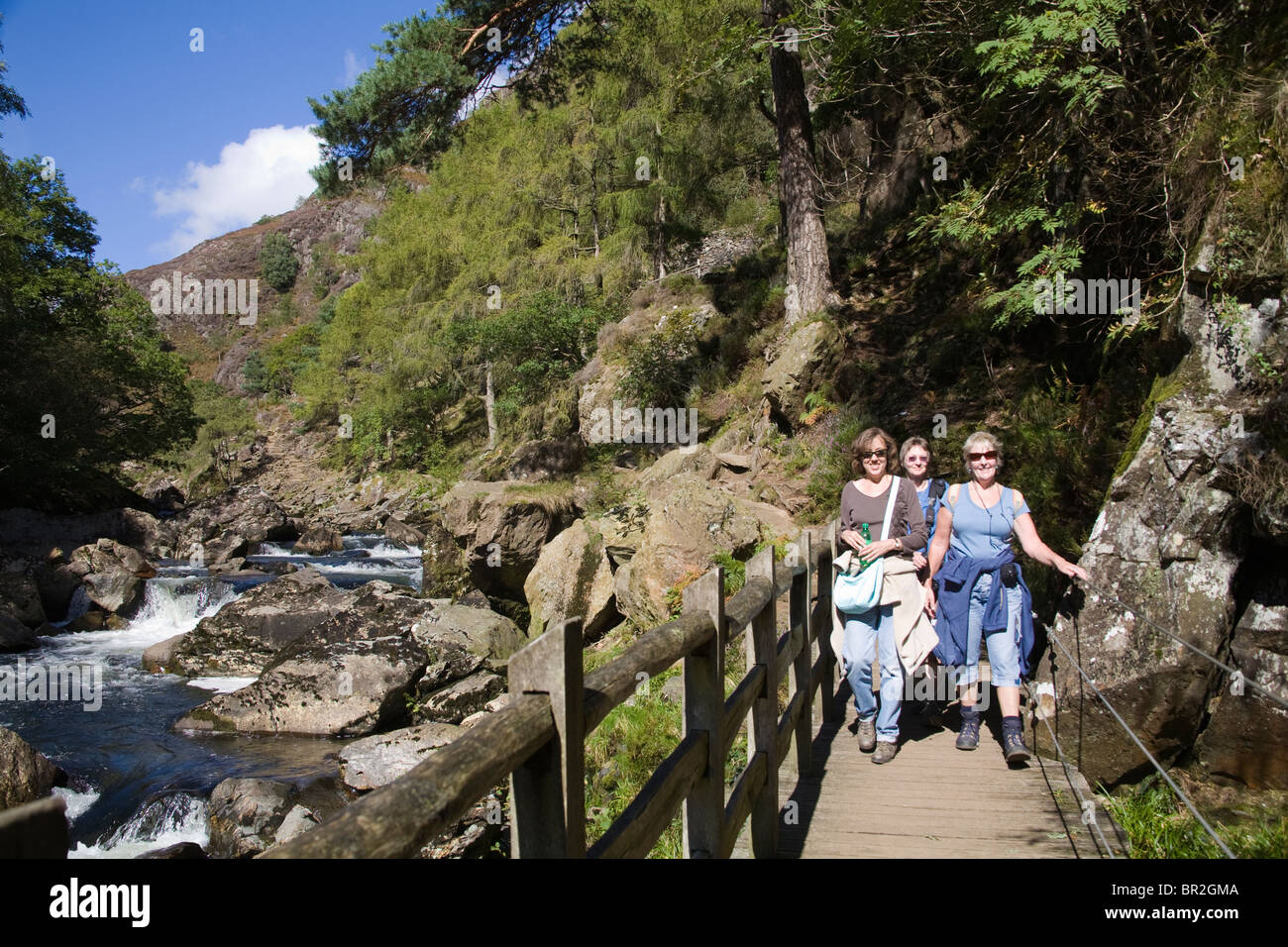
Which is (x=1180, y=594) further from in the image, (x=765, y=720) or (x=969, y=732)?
(x=765, y=720)

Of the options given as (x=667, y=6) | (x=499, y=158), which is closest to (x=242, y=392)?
(x=499, y=158)

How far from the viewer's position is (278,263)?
347 ft

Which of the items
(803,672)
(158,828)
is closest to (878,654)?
(803,672)

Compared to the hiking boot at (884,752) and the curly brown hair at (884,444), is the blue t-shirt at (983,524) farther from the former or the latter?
the hiking boot at (884,752)

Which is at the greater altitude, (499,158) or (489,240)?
(499,158)

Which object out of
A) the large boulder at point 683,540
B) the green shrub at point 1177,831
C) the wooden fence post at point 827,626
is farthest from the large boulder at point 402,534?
the green shrub at point 1177,831

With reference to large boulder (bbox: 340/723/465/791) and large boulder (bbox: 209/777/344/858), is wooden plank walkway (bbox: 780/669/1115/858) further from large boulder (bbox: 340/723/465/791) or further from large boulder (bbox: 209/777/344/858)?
large boulder (bbox: 209/777/344/858)

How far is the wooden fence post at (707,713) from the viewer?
3.34 meters

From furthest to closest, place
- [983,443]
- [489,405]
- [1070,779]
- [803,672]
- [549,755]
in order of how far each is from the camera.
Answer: [489,405], [803,672], [983,443], [1070,779], [549,755]

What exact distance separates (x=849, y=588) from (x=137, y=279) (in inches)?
4775

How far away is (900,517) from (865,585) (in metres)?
0.48

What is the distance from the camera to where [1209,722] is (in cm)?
577

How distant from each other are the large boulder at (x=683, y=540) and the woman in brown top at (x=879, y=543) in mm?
4027

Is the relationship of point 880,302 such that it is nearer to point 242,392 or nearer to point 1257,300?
point 1257,300
